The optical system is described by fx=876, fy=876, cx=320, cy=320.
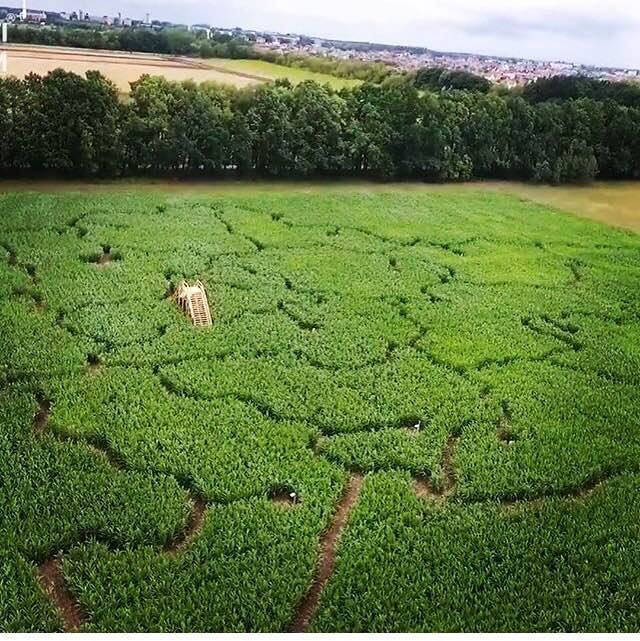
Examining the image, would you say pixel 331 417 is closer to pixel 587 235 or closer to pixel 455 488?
pixel 455 488

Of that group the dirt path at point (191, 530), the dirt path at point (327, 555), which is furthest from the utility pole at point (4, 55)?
the dirt path at point (327, 555)

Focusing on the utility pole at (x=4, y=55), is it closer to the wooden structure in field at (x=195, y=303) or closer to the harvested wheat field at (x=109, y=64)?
the harvested wheat field at (x=109, y=64)

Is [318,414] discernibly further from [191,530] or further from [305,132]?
[305,132]

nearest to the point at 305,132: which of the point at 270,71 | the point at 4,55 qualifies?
the point at 270,71

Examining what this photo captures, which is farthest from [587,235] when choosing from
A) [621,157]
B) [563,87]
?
[563,87]

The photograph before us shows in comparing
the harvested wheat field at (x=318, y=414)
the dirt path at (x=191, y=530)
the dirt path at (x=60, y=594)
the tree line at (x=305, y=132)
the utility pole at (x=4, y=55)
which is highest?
the utility pole at (x=4, y=55)

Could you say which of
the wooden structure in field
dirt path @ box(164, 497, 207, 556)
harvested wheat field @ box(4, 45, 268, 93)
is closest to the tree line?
harvested wheat field @ box(4, 45, 268, 93)

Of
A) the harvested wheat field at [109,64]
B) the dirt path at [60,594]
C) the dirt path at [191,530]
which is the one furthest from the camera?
the harvested wheat field at [109,64]

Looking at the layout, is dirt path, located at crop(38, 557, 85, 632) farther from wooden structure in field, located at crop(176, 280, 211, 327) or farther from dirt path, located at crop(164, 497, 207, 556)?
wooden structure in field, located at crop(176, 280, 211, 327)
